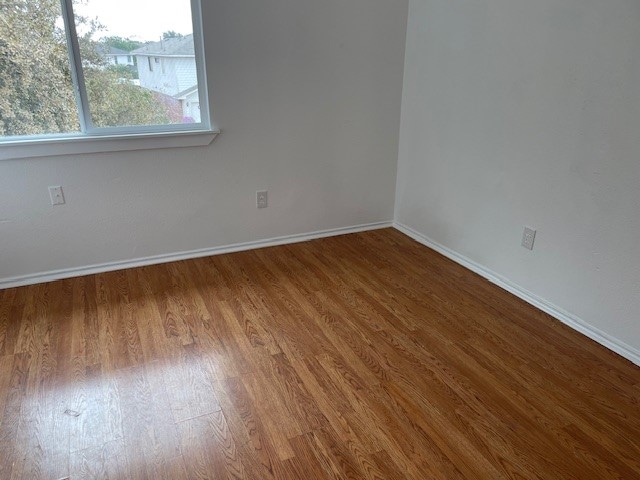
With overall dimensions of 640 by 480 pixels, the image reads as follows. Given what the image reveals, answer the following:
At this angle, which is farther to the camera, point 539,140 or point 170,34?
point 170,34

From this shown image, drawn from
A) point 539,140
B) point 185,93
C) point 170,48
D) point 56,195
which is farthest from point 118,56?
point 539,140

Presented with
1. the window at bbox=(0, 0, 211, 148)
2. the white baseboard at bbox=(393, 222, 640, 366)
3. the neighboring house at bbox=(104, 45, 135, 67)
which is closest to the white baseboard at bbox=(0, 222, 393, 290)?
the white baseboard at bbox=(393, 222, 640, 366)

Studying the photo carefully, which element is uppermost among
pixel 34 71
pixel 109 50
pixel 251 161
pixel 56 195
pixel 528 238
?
pixel 109 50

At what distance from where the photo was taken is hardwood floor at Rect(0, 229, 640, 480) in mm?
1538

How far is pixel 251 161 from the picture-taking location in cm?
298

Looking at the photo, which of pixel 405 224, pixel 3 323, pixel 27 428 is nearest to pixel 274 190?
pixel 405 224

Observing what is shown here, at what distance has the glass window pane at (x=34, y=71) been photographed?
2.27 meters

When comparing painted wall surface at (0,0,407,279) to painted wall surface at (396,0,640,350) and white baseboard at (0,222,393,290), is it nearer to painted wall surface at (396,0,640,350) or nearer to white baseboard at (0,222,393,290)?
white baseboard at (0,222,393,290)

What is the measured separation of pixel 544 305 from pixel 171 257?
2279 mm

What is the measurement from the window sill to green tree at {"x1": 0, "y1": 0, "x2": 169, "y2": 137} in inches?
3.6

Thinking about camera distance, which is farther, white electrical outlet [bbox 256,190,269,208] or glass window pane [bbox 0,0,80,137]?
white electrical outlet [bbox 256,190,269,208]

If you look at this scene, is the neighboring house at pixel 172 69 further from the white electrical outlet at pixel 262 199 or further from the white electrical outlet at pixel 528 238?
the white electrical outlet at pixel 528 238

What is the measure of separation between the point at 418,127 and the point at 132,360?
2366 millimetres

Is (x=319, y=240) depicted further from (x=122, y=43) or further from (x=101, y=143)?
(x=122, y=43)
